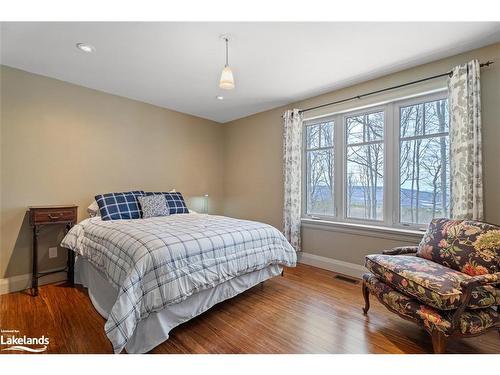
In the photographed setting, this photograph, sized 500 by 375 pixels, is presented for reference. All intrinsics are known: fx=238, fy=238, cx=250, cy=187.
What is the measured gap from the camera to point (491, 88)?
2188 mm

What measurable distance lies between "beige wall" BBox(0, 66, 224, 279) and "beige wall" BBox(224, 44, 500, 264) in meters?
0.97

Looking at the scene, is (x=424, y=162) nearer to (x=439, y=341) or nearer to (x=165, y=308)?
(x=439, y=341)

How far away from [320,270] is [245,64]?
279 cm

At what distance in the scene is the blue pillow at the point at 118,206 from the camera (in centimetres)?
284

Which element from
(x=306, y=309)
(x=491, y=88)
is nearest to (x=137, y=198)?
(x=306, y=309)

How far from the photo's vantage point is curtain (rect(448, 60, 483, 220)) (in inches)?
85.4

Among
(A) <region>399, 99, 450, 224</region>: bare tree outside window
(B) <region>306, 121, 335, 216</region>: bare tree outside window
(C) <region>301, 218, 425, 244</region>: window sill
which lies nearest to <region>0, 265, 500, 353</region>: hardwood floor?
(C) <region>301, 218, 425, 244</region>: window sill

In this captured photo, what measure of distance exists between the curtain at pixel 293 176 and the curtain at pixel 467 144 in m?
1.80

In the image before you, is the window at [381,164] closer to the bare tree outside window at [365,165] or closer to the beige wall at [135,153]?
the bare tree outside window at [365,165]

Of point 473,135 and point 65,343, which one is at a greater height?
point 473,135

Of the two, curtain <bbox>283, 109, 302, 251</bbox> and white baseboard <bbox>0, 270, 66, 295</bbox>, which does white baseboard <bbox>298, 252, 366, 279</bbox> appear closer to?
curtain <bbox>283, 109, 302, 251</bbox>

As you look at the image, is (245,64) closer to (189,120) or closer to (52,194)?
(189,120)

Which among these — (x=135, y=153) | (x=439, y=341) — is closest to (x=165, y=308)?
(x=439, y=341)
